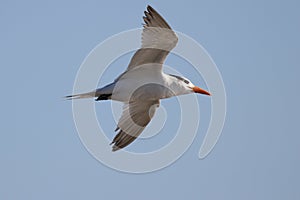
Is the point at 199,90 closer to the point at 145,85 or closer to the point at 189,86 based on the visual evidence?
the point at 189,86

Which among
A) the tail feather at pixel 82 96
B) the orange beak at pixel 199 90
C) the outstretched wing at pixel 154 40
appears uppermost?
the orange beak at pixel 199 90

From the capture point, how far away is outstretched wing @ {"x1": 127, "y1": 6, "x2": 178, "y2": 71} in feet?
69.9

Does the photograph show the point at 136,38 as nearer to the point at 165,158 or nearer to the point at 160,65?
the point at 160,65

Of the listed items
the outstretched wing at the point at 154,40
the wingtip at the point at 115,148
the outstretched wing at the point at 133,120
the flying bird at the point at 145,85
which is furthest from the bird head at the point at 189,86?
the wingtip at the point at 115,148

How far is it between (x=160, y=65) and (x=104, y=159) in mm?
2202

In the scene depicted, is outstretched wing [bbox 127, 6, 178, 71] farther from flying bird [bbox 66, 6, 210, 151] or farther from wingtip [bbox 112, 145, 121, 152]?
wingtip [bbox 112, 145, 121, 152]

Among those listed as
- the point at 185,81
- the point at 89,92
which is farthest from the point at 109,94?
the point at 185,81

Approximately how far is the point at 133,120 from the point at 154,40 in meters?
→ 2.29

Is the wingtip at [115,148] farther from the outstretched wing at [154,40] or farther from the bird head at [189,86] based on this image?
the outstretched wing at [154,40]

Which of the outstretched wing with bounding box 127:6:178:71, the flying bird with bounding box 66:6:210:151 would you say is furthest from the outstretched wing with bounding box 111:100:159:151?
the outstretched wing with bounding box 127:6:178:71

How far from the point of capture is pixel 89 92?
70.8ft

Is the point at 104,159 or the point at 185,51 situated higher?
the point at 185,51

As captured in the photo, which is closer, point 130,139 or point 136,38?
point 136,38

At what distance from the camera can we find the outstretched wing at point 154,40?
21312 mm
